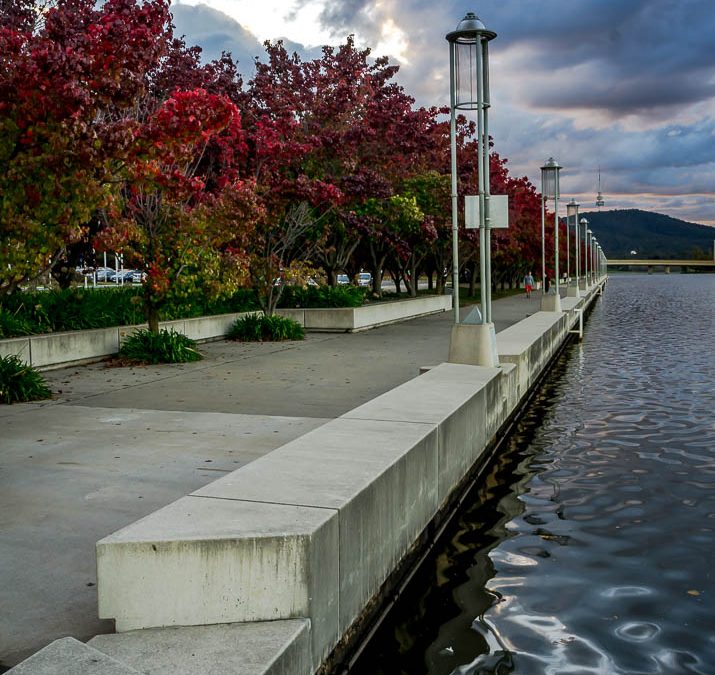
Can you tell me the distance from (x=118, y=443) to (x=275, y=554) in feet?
17.7

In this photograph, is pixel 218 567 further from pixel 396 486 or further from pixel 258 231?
pixel 258 231

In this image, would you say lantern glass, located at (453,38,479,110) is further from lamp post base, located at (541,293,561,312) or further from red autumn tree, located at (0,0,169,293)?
lamp post base, located at (541,293,561,312)

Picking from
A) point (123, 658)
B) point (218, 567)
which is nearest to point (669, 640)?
point (218, 567)

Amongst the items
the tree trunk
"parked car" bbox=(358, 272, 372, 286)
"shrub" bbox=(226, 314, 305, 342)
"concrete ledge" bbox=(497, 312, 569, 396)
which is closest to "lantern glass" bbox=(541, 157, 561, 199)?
"concrete ledge" bbox=(497, 312, 569, 396)

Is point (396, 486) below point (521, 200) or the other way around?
below

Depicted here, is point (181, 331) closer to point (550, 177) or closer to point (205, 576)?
point (550, 177)

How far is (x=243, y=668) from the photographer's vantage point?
3.74 m

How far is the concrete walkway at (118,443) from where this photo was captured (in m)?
5.21

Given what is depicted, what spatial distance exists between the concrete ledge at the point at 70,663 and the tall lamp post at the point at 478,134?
8.87m

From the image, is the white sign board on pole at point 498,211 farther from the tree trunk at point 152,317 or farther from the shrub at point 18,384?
the tree trunk at point 152,317

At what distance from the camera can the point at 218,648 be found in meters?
3.97

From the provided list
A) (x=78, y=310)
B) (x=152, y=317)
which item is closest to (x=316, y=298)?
(x=152, y=317)

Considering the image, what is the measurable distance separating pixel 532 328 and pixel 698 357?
4.86m

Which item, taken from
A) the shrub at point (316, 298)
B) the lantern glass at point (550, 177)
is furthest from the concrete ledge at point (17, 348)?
the lantern glass at point (550, 177)
